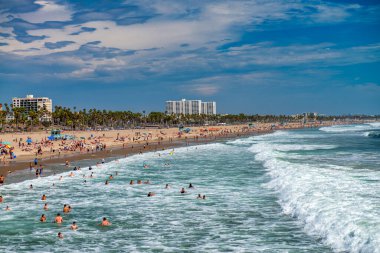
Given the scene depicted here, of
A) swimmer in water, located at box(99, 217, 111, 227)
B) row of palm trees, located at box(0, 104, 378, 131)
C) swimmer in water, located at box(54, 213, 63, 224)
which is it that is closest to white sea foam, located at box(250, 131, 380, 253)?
swimmer in water, located at box(99, 217, 111, 227)

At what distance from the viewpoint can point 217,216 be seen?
19.8 metres

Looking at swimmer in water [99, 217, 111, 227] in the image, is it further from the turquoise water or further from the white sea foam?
the white sea foam

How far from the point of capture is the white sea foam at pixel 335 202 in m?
15.1

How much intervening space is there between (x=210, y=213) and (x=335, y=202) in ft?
21.0

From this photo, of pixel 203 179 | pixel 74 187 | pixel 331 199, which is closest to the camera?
pixel 331 199

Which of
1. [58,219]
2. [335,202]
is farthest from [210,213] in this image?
[58,219]

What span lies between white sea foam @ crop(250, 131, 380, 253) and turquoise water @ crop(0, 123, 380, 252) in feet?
0.13

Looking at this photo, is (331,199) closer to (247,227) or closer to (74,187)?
(247,227)

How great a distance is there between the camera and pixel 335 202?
67.3ft

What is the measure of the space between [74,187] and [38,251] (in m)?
14.0

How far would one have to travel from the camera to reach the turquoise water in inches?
613

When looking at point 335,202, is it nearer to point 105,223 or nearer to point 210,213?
point 210,213

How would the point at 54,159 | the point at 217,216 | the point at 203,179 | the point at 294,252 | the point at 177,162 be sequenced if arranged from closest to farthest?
1. the point at 294,252
2. the point at 217,216
3. the point at 203,179
4. the point at 177,162
5. the point at 54,159

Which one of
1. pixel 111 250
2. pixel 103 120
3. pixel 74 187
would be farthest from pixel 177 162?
pixel 103 120
